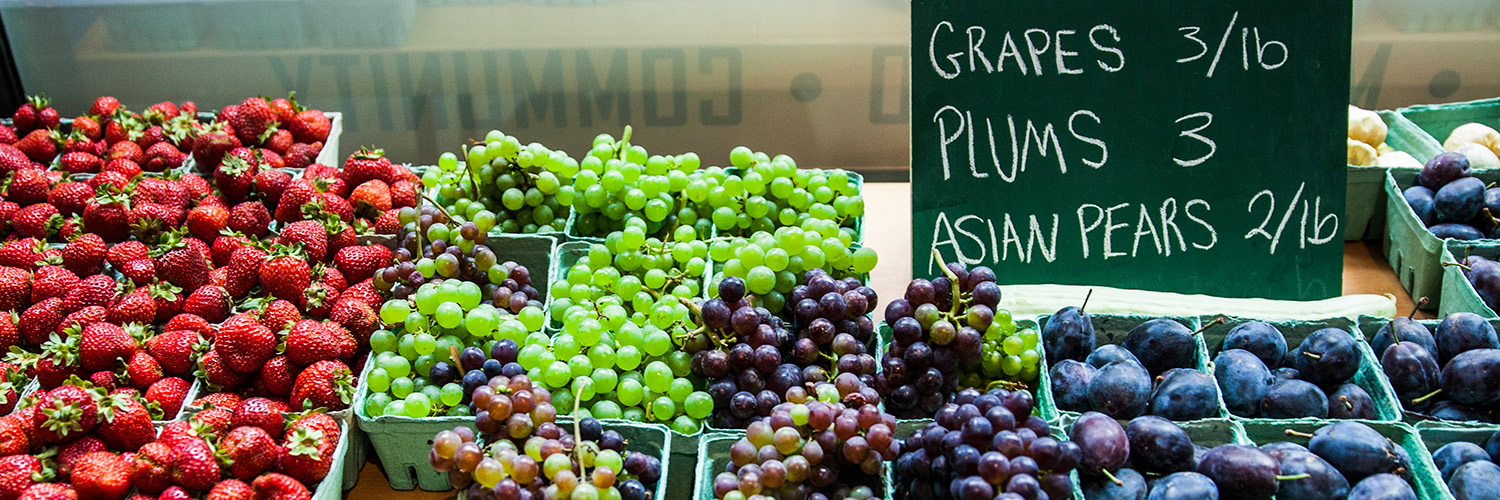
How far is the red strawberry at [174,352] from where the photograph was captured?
67.7 inches

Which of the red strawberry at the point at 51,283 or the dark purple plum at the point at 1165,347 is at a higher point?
the red strawberry at the point at 51,283

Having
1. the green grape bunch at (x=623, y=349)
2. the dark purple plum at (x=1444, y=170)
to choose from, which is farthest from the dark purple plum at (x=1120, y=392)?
the dark purple plum at (x=1444, y=170)

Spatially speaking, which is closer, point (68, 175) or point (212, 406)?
point (212, 406)

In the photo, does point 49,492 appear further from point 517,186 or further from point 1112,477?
point 1112,477

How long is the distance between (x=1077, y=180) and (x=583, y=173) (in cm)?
86

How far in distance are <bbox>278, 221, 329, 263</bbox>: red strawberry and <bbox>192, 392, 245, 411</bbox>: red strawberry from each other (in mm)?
347

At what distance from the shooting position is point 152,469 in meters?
1.45

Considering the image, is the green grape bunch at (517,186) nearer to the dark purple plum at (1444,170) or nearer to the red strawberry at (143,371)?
the red strawberry at (143,371)

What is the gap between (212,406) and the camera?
1.59m

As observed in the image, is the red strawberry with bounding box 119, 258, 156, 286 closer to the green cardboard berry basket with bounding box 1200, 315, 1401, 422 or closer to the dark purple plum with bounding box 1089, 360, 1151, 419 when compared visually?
the dark purple plum with bounding box 1089, 360, 1151, 419

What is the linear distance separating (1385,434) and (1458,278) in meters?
0.51

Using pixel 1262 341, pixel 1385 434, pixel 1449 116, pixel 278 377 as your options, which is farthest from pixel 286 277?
pixel 1449 116

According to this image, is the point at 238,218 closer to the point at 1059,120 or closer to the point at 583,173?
the point at 583,173

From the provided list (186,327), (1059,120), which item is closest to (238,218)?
(186,327)
